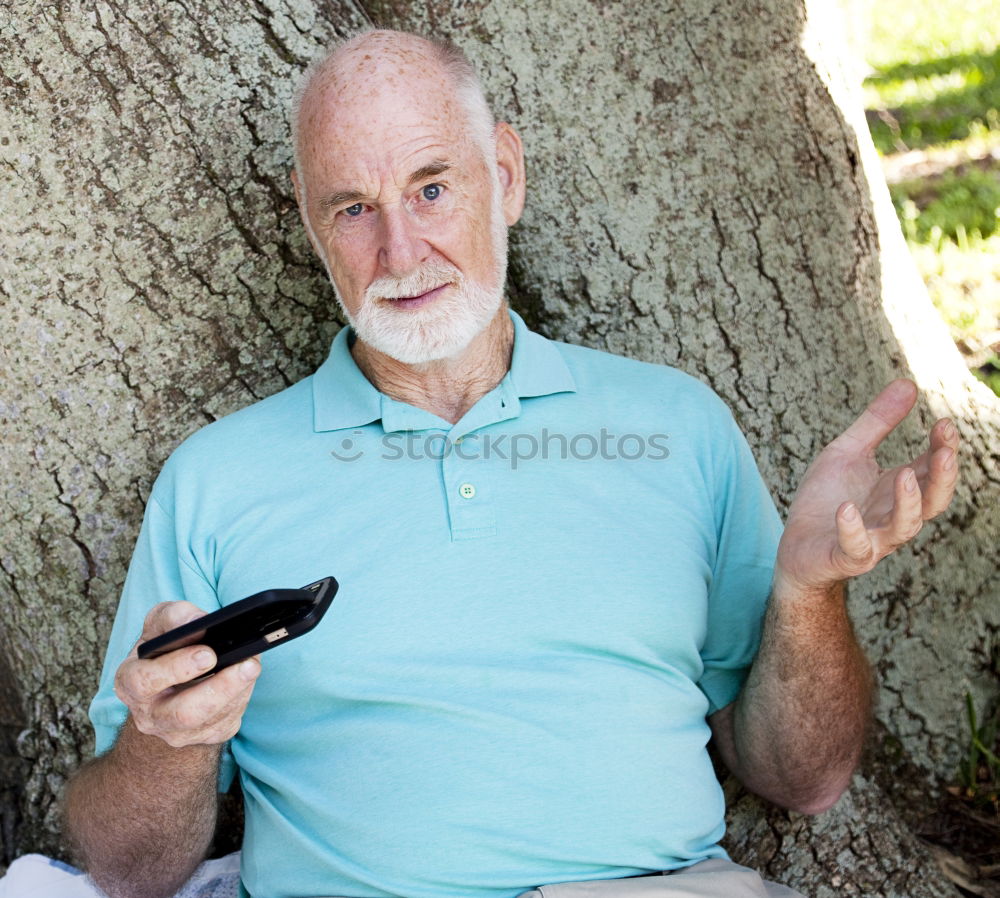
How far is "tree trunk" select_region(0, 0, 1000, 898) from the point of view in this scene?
2.70m

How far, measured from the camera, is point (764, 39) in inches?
122

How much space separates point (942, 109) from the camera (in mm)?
7566

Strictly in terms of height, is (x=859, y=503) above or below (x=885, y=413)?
below

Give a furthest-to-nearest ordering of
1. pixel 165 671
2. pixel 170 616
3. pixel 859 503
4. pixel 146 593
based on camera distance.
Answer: pixel 146 593
pixel 859 503
pixel 170 616
pixel 165 671

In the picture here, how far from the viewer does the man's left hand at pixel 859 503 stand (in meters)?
2.03

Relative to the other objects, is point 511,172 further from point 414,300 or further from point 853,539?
point 853,539

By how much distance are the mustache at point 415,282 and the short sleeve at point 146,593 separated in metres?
0.70

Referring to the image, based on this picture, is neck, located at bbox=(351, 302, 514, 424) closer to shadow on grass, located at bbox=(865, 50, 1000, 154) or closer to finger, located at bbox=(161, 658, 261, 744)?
finger, located at bbox=(161, 658, 261, 744)

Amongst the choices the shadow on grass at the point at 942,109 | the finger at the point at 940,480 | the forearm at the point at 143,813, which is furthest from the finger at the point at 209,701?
the shadow on grass at the point at 942,109

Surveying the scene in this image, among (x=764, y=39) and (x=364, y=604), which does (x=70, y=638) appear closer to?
(x=364, y=604)

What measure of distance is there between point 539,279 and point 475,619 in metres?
1.10

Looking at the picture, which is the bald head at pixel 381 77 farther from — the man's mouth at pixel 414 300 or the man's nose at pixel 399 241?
the man's mouth at pixel 414 300

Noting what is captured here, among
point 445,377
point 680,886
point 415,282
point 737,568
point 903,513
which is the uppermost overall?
point 415,282

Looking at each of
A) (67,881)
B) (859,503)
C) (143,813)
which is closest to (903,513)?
(859,503)
